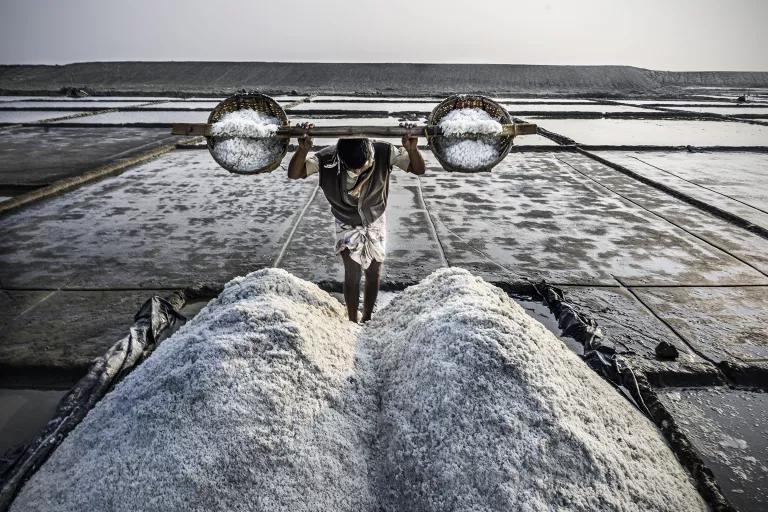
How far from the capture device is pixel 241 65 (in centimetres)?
2886

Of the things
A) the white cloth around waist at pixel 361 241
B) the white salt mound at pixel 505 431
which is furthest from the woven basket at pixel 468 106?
the white salt mound at pixel 505 431

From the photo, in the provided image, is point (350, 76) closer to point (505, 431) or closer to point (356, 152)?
point (356, 152)

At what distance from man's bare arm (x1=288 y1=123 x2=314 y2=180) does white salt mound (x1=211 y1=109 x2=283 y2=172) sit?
80mm

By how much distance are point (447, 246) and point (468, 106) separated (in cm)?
134

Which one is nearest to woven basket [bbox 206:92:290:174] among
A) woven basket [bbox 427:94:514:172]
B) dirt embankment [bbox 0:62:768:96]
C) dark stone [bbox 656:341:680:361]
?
woven basket [bbox 427:94:514:172]

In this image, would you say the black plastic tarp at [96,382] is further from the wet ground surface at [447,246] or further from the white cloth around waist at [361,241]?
the white cloth around waist at [361,241]

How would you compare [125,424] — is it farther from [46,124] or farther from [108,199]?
[46,124]

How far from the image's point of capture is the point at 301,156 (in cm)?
210

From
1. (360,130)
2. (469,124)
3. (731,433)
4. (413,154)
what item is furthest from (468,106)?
(731,433)

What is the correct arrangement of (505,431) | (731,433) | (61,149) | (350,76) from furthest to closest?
(350,76)
(61,149)
(731,433)
(505,431)

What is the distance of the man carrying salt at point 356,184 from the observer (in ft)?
6.77

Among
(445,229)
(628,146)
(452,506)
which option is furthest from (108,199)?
(628,146)

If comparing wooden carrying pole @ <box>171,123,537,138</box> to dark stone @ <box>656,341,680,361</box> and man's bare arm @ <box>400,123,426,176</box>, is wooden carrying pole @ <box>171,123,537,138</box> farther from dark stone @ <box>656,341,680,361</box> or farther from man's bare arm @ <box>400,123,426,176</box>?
dark stone @ <box>656,341,680,361</box>

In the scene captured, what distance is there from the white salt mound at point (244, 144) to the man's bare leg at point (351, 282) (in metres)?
0.55
